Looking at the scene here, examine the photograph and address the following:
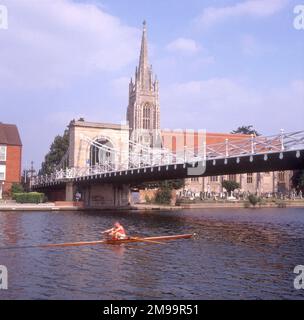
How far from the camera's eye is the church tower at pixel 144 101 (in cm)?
13912

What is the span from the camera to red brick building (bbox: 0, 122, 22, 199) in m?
78.8

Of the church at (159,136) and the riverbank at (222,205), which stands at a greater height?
the church at (159,136)

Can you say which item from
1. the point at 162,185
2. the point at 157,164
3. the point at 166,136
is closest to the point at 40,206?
the point at 157,164

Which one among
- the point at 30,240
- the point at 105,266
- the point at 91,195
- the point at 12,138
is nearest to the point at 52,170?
the point at 12,138

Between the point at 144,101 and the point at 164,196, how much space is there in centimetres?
5980

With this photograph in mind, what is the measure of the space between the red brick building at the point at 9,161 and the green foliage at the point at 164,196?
2320 cm

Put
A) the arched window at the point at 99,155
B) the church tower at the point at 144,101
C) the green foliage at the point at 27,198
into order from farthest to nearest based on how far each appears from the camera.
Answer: the church tower at the point at 144,101 < the arched window at the point at 99,155 < the green foliage at the point at 27,198

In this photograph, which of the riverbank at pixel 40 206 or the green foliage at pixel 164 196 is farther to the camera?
the green foliage at pixel 164 196

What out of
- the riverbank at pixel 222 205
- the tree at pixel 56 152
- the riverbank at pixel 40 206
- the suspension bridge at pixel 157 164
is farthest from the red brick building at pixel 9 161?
the riverbank at pixel 222 205

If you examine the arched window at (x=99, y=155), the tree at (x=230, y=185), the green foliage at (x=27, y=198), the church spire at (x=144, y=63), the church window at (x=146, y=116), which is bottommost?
the green foliage at (x=27, y=198)

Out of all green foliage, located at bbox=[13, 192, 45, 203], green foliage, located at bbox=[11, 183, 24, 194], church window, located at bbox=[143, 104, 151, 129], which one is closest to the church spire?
church window, located at bbox=[143, 104, 151, 129]

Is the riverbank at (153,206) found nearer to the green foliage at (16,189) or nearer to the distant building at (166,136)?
the green foliage at (16,189)

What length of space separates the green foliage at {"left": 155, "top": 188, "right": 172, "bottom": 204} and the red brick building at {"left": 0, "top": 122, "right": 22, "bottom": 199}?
76.1ft

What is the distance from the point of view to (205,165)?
146 feet
